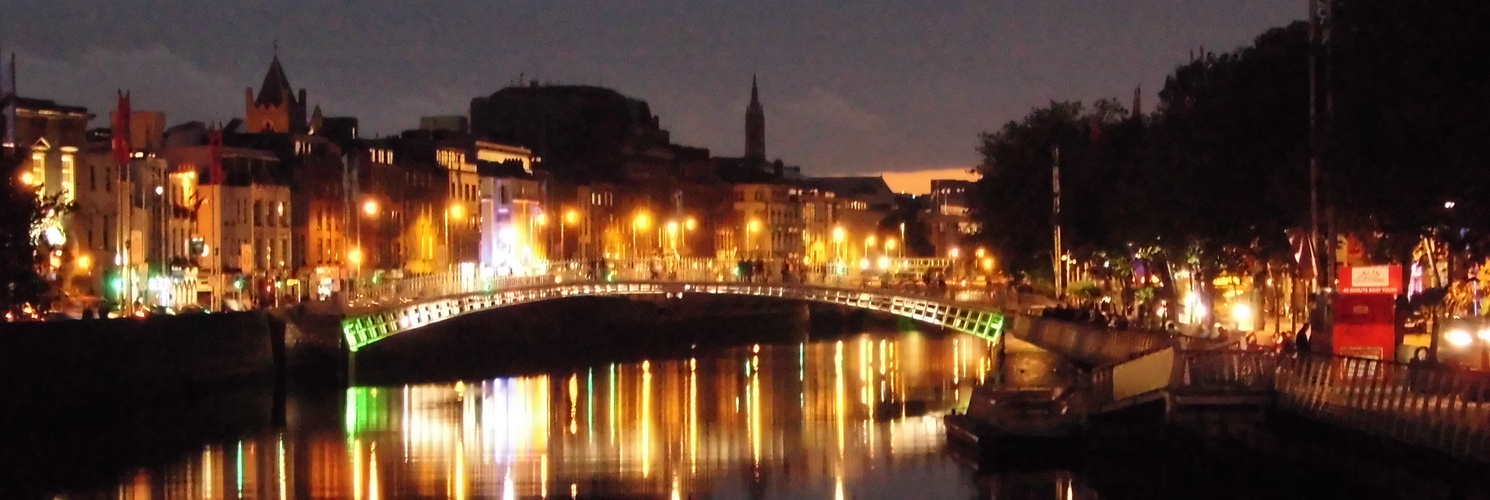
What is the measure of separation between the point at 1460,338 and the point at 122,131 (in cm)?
4584

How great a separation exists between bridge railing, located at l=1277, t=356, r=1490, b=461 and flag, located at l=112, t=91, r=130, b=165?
42225mm

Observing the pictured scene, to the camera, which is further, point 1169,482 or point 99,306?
point 99,306

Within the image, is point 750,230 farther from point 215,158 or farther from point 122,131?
point 122,131

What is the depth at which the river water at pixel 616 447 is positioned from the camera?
47531mm

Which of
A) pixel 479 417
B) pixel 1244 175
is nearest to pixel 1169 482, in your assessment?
pixel 1244 175

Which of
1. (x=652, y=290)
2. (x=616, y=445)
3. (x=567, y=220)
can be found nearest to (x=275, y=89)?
(x=567, y=220)

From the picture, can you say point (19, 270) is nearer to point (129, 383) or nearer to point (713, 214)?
point (129, 383)

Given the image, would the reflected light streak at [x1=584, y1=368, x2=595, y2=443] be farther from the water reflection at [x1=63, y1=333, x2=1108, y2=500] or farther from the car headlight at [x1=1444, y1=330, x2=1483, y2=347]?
the car headlight at [x1=1444, y1=330, x2=1483, y2=347]

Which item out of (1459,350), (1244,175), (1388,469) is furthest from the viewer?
(1244,175)

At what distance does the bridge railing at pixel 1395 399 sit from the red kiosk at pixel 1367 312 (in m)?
1.30

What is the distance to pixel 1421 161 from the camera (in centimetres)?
4169

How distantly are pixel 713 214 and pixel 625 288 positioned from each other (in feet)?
352

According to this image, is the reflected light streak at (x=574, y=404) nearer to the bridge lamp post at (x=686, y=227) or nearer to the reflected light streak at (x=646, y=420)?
the reflected light streak at (x=646, y=420)

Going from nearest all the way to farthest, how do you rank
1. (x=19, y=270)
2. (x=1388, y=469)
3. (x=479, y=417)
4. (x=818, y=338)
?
(x=1388, y=469) < (x=19, y=270) < (x=479, y=417) < (x=818, y=338)
